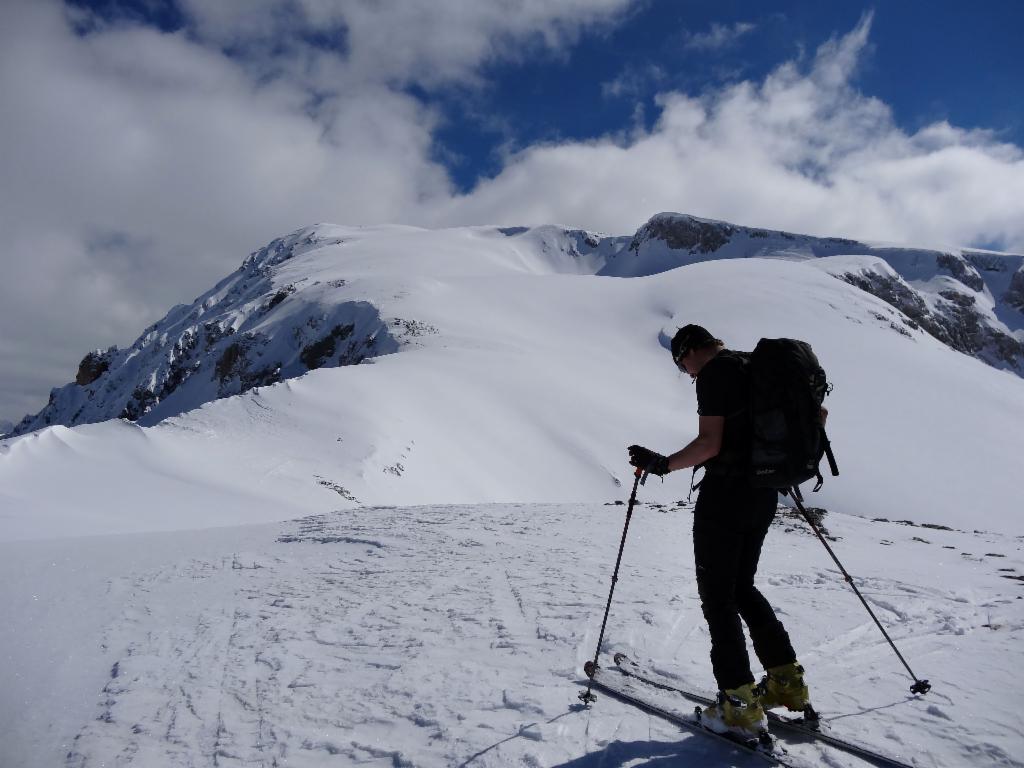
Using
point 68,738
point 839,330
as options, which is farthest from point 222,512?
point 839,330

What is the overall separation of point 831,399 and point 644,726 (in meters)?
46.6

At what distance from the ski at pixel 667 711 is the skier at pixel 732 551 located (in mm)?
68

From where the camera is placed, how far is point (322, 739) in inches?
146

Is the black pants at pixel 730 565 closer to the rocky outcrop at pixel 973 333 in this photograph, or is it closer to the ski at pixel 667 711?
the ski at pixel 667 711

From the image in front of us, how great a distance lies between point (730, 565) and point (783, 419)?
0.94 meters

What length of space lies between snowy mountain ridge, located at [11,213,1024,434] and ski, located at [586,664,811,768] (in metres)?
44.9

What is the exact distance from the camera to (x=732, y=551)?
3.66 meters

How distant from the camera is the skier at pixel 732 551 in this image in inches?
140

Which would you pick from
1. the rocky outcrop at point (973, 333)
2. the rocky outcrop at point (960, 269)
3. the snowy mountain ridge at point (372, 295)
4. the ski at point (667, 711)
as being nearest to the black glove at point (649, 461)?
the ski at point (667, 711)

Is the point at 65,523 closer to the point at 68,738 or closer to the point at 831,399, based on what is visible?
the point at 68,738

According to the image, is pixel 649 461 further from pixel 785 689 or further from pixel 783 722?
pixel 783 722

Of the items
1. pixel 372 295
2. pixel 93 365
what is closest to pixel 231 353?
pixel 372 295

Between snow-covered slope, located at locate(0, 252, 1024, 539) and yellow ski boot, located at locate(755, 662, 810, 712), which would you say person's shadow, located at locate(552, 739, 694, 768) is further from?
snow-covered slope, located at locate(0, 252, 1024, 539)

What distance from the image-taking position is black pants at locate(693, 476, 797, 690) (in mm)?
3629
